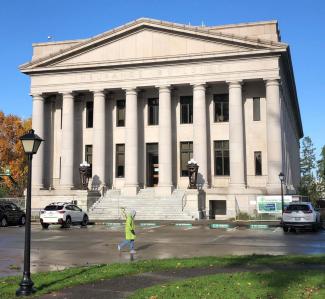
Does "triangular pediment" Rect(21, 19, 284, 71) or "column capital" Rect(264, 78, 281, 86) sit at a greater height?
"triangular pediment" Rect(21, 19, 284, 71)

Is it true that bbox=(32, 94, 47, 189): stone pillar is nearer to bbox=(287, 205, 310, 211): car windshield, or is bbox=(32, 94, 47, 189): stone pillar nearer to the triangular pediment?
the triangular pediment

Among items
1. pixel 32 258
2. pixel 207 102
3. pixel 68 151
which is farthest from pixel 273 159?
pixel 32 258

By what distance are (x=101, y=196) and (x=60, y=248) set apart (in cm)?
2583

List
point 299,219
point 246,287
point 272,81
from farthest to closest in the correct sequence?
point 272,81, point 299,219, point 246,287

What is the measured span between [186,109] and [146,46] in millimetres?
7204

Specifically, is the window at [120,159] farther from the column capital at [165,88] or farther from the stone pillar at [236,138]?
the stone pillar at [236,138]

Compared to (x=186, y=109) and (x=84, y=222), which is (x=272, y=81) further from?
(x=84, y=222)

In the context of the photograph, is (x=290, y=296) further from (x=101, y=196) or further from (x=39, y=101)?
(x=39, y=101)

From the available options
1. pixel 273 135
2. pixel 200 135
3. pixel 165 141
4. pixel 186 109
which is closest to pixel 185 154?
pixel 165 141

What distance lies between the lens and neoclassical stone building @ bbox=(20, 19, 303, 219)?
136ft

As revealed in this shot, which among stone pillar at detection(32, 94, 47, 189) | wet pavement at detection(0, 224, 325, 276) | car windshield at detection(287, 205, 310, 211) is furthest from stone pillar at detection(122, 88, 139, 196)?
wet pavement at detection(0, 224, 325, 276)

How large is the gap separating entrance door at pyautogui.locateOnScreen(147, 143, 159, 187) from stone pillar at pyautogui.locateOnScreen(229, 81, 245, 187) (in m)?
8.60

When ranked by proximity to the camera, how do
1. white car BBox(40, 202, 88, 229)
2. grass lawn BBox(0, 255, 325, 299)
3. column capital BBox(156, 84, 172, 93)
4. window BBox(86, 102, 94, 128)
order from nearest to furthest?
grass lawn BBox(0, 255, 325, 299) → white car BBox(40, 202, 88, 229) → column capital BBox(156, 84, 172, 93) → window BBox(86, 102, 94, 128)

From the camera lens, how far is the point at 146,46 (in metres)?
45.4
